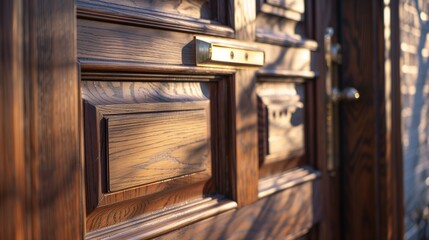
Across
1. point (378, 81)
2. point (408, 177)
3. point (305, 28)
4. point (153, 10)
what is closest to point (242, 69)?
point (153, 10)

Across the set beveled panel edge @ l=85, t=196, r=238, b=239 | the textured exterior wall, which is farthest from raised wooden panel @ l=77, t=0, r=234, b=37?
the textured exterior wall

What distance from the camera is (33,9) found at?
1.97 ft

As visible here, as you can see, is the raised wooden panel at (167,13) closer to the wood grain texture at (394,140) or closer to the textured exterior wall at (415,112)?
the wood grain texture at (394,140)

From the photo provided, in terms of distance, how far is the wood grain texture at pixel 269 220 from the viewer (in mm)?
947

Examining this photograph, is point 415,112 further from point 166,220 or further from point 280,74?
point 166,220

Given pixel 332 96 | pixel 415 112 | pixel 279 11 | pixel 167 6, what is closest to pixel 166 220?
pixel 167 6

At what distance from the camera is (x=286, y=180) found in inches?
48.0

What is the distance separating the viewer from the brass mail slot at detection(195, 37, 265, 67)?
91cm

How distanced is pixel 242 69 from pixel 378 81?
655 millimetres

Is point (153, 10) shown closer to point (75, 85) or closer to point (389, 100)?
point (75, 85)

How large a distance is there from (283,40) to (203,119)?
0.37 meters

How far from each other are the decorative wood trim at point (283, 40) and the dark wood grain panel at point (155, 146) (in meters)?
0.28

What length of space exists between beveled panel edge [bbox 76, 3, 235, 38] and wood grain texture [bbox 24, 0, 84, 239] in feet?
0.16

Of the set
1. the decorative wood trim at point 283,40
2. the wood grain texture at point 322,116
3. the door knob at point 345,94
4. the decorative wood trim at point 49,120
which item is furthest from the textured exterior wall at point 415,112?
the decorative wood trim at point 49,120
